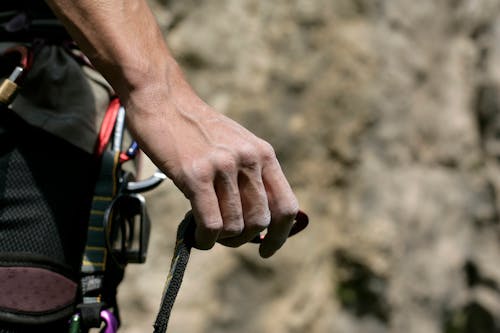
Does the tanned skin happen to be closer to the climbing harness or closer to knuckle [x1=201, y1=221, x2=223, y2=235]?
knuckle [x1=201, y1=221, x2=223, y2=235]

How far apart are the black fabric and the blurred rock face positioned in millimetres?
1342

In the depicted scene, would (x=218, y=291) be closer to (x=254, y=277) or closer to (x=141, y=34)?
(x=254, y=277)

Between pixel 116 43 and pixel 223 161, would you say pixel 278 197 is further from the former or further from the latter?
pixel 116 43

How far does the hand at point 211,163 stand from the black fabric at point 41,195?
10.2 inches

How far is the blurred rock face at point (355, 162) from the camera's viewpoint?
8.52 feet

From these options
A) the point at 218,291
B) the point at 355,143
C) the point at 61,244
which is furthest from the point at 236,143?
the point at 355,143

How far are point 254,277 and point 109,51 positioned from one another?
6.13 feet

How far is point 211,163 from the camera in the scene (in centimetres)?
87

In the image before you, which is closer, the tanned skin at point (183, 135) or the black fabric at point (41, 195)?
the tanned skin at point (183, 135)

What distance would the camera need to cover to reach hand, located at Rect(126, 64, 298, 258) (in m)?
0.88

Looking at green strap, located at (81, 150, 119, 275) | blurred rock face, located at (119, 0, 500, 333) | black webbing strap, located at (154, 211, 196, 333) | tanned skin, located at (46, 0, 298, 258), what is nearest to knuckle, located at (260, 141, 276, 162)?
tanned skin, located at (46, 0, 298, 258)

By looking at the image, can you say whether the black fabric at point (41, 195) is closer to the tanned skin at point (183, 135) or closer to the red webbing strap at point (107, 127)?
the red webbing strap at point (107, 127)

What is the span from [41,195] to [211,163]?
13.7 inches

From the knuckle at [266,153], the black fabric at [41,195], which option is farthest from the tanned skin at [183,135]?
the black fabric at [41,195]
